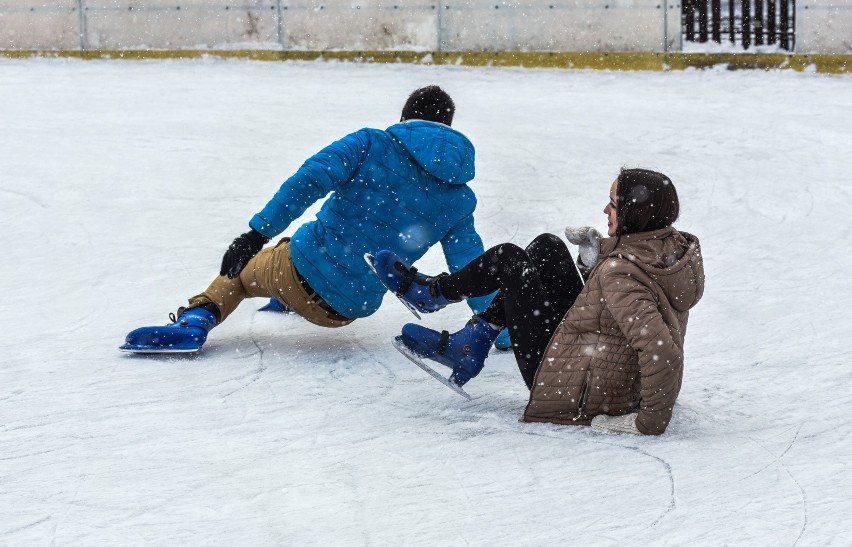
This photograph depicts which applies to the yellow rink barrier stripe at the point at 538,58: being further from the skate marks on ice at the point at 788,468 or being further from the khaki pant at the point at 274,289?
the skate marks on ice at the point at 788,468

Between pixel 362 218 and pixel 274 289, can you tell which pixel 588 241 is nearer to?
pixel 362 218

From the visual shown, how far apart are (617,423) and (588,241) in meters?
0.51

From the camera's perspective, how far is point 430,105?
12.9 feet

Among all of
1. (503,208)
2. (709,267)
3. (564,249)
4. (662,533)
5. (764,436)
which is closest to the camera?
(662,533)

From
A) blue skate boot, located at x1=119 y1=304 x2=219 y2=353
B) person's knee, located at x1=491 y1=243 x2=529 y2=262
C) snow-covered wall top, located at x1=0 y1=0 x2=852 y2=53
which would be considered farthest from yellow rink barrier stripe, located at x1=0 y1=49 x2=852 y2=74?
person's knee, located at x1=491 y1=243 x2=529 y2=262

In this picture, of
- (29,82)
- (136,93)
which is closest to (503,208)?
(136,93)

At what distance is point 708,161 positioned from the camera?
7.39m

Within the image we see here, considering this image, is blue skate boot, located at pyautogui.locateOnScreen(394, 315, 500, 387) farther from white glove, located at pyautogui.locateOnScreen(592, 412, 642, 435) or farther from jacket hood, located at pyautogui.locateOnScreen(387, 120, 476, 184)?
jacket hood, located at pyautogui.locateOnScreen(387, 120, 476, 184)

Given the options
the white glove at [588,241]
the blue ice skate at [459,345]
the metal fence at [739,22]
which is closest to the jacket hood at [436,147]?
the blue ice skate at [459,345]

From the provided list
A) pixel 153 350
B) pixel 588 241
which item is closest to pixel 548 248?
pixel 588 241

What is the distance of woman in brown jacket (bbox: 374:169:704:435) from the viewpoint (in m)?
2.96

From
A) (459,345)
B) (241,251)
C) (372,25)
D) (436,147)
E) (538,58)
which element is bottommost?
(459,345)

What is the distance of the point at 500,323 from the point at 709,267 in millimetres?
2287

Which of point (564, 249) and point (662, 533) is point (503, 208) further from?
point (662, 533)
